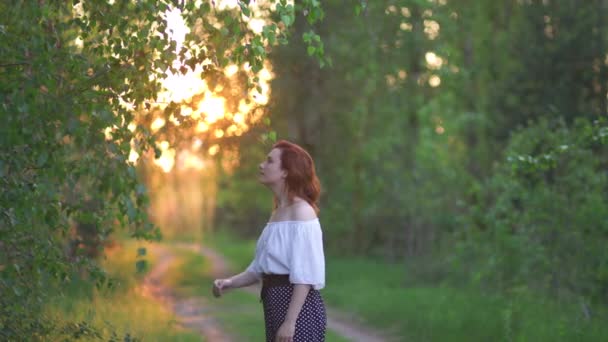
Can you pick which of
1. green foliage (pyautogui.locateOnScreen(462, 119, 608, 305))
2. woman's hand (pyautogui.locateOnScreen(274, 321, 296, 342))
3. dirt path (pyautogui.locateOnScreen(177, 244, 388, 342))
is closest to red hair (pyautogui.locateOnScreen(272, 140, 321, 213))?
woman's hand (pyautogui.locateOnScreen(274, 321, 296, 342))

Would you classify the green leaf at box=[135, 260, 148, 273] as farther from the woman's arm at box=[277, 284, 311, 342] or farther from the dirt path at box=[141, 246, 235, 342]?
the dirt path at box=[141, 246, 235, 342]

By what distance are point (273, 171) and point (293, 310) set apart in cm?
85

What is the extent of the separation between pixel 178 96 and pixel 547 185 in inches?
295

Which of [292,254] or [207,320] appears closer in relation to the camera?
[292,254]

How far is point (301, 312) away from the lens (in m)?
5.17

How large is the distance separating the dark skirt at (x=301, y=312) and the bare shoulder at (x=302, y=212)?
1.36ft

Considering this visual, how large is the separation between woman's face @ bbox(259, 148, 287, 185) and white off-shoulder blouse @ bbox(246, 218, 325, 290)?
26 cm

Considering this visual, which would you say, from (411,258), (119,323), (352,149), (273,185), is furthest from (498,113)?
(273,185)

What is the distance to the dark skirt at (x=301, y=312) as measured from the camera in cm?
516

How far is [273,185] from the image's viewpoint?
522 cm

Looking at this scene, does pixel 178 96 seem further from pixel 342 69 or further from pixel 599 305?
pixel 342 69

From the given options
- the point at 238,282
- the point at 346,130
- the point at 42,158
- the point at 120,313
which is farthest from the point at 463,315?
the point at 346,130

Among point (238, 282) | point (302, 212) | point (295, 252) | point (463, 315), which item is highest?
point (302, 212)

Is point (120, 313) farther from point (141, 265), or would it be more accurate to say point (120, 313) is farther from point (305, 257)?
point (305, 257)
